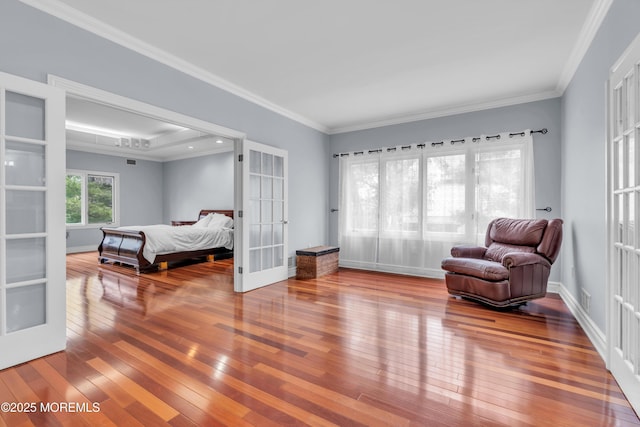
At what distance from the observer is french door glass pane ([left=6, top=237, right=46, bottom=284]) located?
6.67ft

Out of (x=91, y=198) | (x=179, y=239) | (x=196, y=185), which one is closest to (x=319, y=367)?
(x=179, y=239)

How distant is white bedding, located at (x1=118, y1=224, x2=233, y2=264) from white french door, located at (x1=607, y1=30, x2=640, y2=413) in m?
5.77

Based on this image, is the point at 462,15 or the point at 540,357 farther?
the point at 462,15

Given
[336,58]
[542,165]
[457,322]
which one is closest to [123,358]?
[457,322]

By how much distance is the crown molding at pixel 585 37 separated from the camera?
2.25 metres

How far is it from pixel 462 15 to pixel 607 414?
2.77 meters

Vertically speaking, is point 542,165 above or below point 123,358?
above

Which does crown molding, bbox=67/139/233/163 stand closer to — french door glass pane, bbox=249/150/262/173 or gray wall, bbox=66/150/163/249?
gray wall, bbox=66/150/163/249

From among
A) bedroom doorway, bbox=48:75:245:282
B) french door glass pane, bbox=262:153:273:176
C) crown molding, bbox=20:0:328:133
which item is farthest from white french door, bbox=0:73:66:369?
french door glass pane, bbox=262:153:273:176

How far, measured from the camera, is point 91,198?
24.9ft

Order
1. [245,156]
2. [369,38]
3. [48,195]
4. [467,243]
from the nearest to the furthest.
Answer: [48,195], [369,38], [245,156], [467,243]

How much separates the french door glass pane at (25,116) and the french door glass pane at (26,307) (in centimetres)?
107

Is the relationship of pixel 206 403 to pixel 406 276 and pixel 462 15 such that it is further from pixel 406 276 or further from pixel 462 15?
pixel 406 276

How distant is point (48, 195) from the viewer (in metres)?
2.16
